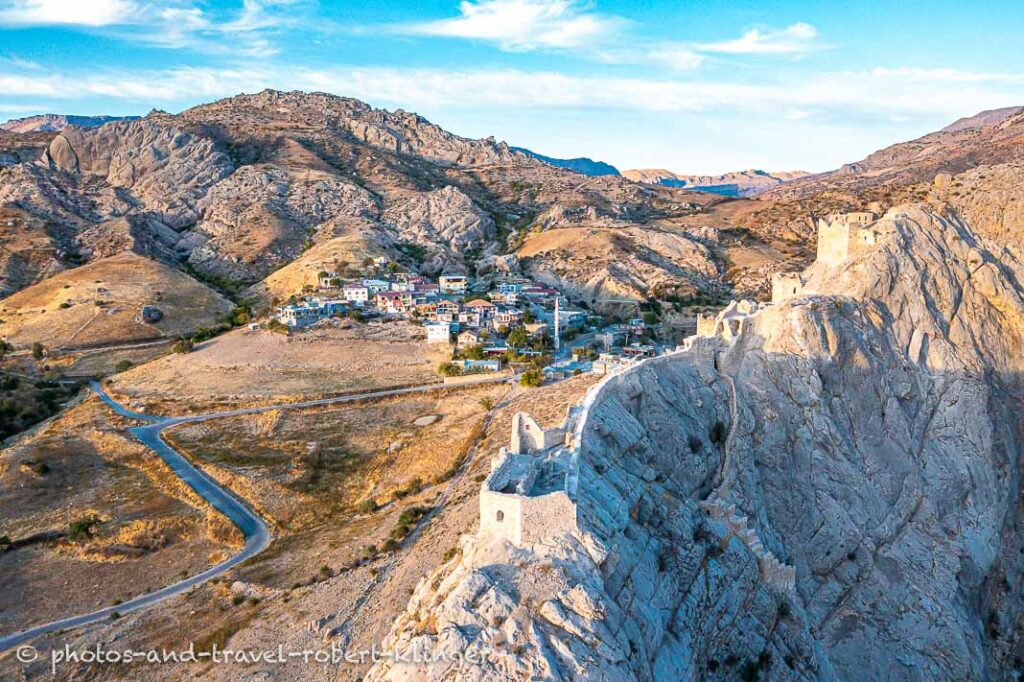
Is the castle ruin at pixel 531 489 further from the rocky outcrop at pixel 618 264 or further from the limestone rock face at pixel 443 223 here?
the limestone rock face at pixel 443 223

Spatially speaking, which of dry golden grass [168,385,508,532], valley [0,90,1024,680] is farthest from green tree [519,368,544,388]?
Answer: dry golden grass [168,385,508,532]

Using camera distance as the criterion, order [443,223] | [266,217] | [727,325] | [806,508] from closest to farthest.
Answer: [806,508], [727,325], [266,217], [443,223]

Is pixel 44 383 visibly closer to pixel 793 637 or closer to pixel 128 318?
pixel 128 318

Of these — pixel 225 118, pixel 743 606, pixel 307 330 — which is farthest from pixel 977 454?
pixel 225 118

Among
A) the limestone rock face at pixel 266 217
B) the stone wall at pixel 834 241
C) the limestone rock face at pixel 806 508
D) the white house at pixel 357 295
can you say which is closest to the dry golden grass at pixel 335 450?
the limestone rock face at pixel 806 508

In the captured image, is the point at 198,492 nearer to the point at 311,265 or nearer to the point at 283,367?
the point at 283,367

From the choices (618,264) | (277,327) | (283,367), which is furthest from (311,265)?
(618,264)

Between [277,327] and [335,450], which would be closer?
[335,450]
